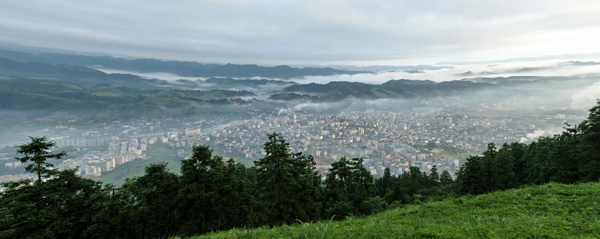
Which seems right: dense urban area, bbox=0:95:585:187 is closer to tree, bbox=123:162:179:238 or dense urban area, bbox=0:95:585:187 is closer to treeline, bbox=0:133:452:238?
treeline, bbox=0:133:452:238

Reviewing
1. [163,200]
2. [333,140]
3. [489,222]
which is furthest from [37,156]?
[333,140]

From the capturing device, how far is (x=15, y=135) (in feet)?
370

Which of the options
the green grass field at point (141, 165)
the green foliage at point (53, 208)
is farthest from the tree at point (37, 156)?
the green grass field at point (141, 165)

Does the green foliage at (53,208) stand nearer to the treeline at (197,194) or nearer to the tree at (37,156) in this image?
the treeline at (197,194)

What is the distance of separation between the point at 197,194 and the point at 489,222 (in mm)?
14584

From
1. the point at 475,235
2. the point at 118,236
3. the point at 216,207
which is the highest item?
the point at 475,235

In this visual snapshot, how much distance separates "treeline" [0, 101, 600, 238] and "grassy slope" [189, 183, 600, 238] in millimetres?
3627

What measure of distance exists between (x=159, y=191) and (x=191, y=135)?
114m

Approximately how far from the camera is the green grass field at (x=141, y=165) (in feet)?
207

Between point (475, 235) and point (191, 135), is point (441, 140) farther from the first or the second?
point (191, 135)

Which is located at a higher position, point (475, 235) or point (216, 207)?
point (475, 235)

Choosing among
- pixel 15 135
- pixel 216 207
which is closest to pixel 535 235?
pixel 216 207

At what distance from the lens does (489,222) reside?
573 centimetres

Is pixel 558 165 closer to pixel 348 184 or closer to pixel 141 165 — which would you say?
pixel 348 184
